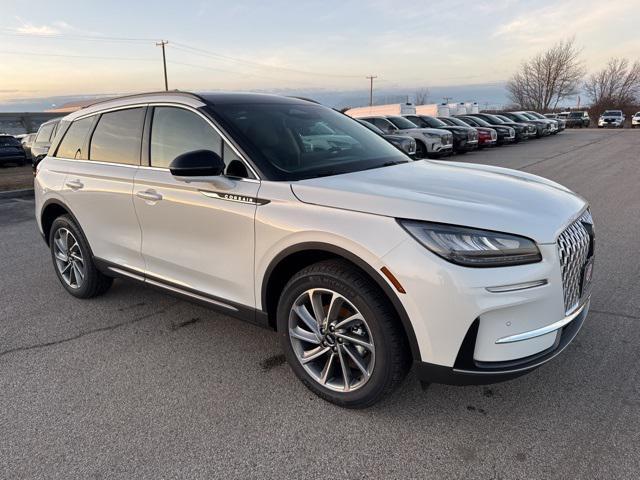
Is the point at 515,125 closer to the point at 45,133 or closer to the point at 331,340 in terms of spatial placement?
the point at 45,133

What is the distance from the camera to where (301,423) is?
8.87 ft

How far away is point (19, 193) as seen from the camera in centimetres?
1174

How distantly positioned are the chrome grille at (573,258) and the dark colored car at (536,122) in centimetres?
2754

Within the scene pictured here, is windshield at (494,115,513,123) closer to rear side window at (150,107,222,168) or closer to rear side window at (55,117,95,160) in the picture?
rear side window at (55,117,95,160)

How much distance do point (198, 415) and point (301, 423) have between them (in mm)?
602

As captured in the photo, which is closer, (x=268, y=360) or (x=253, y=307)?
(x=253, y=307)

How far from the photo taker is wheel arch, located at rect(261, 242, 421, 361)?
2.44 meters

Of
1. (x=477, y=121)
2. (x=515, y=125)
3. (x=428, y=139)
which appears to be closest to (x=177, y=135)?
(x=428, y=139)

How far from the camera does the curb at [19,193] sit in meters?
11.5

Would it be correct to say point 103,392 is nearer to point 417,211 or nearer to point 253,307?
point 253,307

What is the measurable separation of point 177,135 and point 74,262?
1957 mm

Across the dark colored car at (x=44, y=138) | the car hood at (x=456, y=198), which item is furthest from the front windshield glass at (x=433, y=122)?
the car hood at (x=456, y=198)

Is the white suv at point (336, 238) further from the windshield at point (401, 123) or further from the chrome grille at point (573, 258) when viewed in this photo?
the windshield at point (401, 123)

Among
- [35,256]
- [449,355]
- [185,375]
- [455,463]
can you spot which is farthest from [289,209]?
[35,256]
